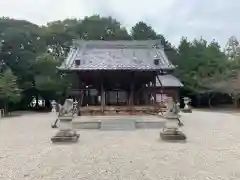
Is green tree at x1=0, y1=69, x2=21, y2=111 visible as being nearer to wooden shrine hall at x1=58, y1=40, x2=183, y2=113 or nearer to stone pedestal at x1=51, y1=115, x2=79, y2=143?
wooden shrine hall at x1=58, y1=40, x2=183, y2=113

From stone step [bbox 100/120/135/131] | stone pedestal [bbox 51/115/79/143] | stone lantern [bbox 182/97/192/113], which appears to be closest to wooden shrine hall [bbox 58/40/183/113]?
A: stone step [bbox 100/120/135/131]

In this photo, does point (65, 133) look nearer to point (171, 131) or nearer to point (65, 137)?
point (65, 137)

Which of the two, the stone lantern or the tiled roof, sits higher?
the tiled roof

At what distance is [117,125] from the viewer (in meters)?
17.2

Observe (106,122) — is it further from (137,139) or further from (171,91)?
(171,91)

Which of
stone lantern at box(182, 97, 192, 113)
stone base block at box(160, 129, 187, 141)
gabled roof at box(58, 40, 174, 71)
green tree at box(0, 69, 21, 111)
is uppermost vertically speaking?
gabled roof at box(58, 40, 174, 71)

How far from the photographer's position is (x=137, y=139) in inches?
504

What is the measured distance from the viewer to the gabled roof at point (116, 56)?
2184 cm

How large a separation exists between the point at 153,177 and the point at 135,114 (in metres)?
14.7

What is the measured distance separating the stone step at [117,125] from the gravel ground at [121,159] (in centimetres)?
382

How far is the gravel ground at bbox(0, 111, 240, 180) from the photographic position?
7047 mm

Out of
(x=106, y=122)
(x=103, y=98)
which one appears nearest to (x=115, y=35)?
(x=103, y=98)

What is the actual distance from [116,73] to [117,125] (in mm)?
5791

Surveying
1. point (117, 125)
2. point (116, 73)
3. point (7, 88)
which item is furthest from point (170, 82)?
point (117, 125)
